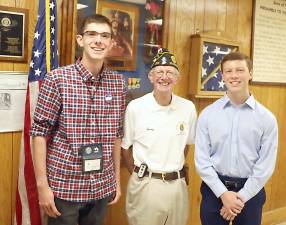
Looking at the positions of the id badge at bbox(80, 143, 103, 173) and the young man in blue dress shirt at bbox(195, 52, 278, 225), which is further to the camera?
the young man in blue dress shirt at bbox(195, 52, 278, 225)

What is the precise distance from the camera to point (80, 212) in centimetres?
190

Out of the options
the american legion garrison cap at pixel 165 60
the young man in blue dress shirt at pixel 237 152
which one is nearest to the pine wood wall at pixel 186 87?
the american legion garrison cap at pixel 165 60

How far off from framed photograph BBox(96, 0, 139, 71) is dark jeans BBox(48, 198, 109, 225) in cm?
96

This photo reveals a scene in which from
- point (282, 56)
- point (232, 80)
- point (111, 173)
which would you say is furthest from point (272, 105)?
point (111, 173)

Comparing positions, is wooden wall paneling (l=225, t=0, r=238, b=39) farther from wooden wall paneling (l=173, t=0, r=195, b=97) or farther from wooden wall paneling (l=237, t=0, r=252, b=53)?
wooden wall paneling (l=173, t=0, r=195, b=97)

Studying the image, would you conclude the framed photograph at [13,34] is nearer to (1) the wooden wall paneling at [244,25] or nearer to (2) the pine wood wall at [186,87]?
(2) the pine wood wall at [186,87]

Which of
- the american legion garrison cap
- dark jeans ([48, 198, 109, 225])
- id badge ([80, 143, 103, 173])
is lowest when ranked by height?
dark jeans ([48, 198, 109, 225])

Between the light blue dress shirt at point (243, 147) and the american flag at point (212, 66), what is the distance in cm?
90

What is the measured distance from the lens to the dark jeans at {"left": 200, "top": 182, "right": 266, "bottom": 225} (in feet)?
6.67

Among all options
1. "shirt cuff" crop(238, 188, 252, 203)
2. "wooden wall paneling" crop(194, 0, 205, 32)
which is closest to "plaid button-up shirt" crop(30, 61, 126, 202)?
"shirt cuff" crop(238, 188, 252, 203)

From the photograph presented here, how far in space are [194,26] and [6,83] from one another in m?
1.56

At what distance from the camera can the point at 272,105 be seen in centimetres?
365

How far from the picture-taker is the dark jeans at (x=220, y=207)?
6.67 ft

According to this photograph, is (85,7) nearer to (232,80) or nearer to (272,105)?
(232,80)
